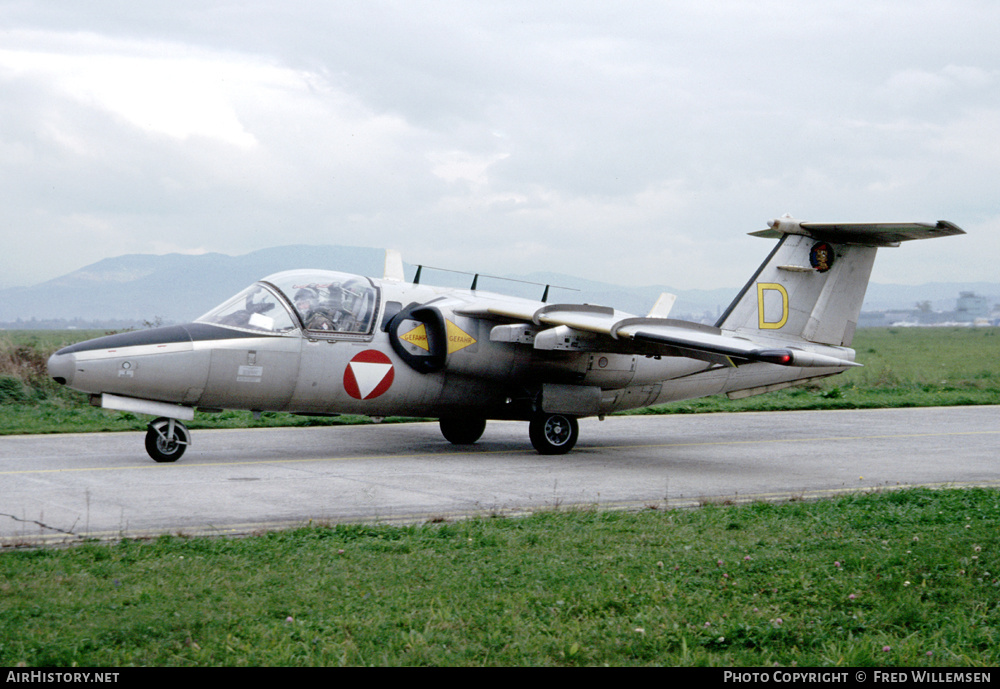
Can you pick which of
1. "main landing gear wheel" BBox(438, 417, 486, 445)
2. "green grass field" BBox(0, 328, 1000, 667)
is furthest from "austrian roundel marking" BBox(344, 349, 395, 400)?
"green grass field" BBox(0, 328, 1000, 667)

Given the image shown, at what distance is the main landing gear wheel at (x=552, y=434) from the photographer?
1520cm

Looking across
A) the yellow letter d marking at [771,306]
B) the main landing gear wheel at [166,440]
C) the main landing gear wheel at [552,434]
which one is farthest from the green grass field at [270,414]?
the yellow letter d marking at [771,306]

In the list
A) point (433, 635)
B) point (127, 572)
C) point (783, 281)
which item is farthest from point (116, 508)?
point (783, 281)

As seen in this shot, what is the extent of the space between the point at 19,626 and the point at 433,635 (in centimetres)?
240

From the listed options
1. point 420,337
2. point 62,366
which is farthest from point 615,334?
point 62,366

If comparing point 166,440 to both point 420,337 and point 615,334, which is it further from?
point 615,334

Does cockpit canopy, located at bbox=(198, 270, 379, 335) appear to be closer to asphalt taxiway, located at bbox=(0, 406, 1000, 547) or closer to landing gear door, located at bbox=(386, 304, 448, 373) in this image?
landing gear door, located at bbox=(386, 304, 448, 373)

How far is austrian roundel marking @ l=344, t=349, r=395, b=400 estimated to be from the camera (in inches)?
559

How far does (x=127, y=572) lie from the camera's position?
6.83 metres

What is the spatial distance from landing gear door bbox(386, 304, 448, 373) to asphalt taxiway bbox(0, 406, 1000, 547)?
1472 millimetres

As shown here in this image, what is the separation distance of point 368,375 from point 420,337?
3.41 feet

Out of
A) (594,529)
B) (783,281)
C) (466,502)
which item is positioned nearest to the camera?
(594,529)

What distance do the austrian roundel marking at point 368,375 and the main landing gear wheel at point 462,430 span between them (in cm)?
202
